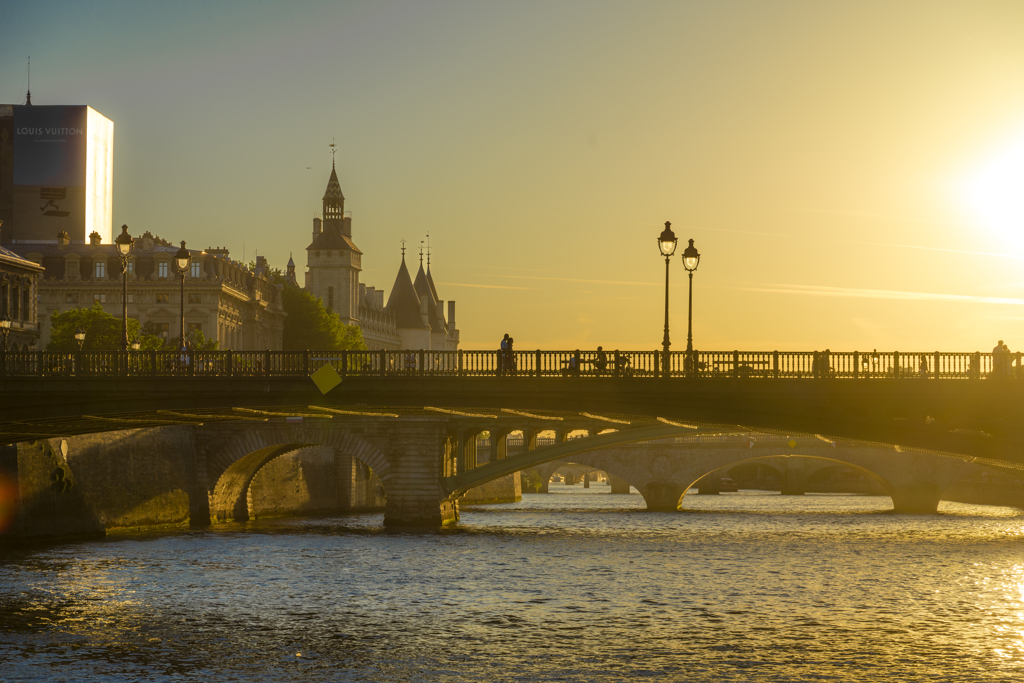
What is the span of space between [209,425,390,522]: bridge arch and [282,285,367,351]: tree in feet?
171

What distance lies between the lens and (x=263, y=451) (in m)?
78.9

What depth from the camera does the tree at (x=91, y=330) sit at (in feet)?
296

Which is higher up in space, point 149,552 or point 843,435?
point 843,435

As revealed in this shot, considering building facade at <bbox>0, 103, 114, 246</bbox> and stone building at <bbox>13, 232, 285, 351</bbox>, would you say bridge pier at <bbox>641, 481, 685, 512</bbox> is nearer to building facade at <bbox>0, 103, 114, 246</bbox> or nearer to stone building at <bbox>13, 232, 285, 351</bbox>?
stone building at <bbox>13, 232, 285, 351</bbox>

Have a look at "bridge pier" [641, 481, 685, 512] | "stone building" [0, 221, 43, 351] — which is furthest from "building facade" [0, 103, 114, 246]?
"bridge pier" [641, 481, 685, 512]

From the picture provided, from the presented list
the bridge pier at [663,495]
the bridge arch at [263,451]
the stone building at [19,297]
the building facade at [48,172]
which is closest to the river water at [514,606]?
the bridge arch at [263,451]

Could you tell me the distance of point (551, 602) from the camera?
46.5 m

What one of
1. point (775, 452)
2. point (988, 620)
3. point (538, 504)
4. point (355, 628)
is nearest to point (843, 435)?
point (988, 620)

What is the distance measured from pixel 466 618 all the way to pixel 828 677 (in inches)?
546

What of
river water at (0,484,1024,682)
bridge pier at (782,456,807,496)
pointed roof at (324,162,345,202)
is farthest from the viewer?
pointed roof at (324,162,345,202)

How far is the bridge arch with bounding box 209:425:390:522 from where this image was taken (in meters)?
75.8

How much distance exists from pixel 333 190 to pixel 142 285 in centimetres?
6652

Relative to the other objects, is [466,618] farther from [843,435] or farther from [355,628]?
[843,435]

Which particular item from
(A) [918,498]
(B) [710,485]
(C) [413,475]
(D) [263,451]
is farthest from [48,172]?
(A) [918,498]
